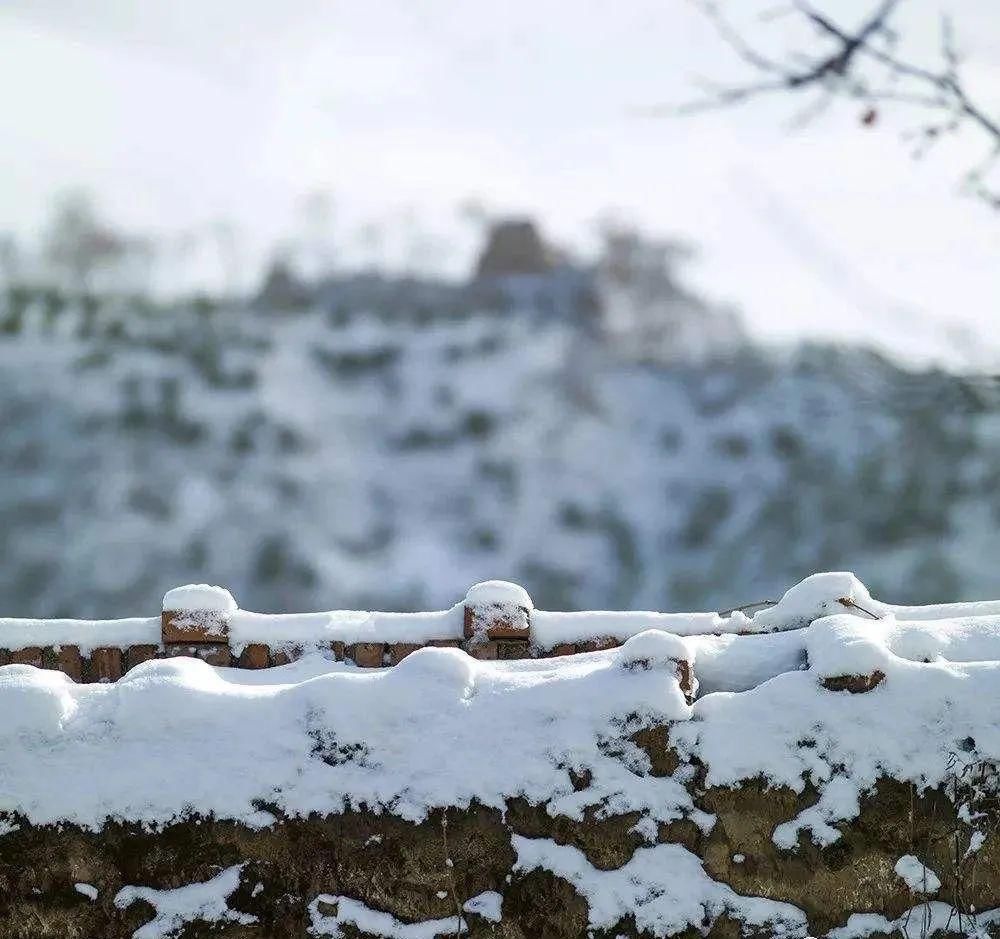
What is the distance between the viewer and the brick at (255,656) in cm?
368

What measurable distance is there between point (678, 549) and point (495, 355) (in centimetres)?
721

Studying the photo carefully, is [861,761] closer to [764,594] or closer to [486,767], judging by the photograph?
[486,767]

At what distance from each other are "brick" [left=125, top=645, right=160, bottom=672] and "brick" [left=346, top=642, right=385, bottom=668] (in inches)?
24.4

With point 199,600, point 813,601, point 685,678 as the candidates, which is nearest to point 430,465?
point 199,600

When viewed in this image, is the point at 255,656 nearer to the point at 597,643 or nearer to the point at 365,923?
the point at 597,643

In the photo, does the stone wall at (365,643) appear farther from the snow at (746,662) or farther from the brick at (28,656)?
the snow at (746,662)

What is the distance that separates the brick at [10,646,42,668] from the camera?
3.84 meters

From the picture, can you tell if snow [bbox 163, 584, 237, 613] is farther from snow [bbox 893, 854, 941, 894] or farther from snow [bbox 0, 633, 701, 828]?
snow [bbox 893, 854, 941, 894]

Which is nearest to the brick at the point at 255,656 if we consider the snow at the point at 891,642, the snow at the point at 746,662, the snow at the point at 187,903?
the snow at the point at 187,903

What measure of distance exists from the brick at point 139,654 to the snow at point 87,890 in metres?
1.14

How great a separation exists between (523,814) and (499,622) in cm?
105

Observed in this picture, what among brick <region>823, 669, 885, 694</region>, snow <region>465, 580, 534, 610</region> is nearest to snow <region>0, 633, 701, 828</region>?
brick <region>823, 669, 885, 694</region>

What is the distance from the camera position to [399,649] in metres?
3.76

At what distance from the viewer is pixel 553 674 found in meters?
2.82
